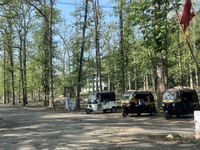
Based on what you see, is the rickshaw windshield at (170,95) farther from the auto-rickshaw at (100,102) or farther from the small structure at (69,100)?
the small structure at (69,100)

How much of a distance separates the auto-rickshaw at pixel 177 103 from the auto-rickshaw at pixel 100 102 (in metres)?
7.02

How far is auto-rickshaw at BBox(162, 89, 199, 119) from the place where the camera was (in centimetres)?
1302

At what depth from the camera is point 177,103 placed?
13.0m

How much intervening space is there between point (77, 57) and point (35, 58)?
10233 mm

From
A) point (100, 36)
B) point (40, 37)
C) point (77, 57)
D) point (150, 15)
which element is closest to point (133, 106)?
point (150, 15)

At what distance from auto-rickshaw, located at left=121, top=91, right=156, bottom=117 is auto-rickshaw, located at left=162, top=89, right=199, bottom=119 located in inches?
95.5

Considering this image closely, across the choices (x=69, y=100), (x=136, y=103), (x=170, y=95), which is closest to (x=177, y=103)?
(x=170, y=95)

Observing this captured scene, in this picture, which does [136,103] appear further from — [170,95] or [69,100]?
[69,100]

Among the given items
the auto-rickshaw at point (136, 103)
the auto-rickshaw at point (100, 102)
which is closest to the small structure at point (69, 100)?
the auto-rickshaw at point (100, 102)

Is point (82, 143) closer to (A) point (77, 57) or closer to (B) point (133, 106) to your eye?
(B) point (133, 106)

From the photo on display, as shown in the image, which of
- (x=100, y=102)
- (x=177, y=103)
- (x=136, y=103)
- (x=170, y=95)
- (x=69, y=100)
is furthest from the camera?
(x=69, y=100)

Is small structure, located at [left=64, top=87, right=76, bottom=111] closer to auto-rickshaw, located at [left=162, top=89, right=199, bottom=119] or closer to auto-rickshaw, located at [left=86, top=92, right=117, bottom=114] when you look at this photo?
auto-rickshaw, located at [left=86, top=92, right=117, bottom=114]

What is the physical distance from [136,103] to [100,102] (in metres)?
4.67

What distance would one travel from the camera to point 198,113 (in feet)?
23.0
